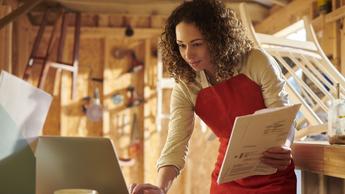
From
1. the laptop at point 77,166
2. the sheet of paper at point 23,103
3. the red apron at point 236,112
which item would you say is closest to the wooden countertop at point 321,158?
the red apron at point 236,112

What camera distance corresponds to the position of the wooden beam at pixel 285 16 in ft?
13.3

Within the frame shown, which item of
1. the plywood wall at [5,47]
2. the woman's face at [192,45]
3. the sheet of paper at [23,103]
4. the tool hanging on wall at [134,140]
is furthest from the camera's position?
the tool hanging on wall at [134,140]

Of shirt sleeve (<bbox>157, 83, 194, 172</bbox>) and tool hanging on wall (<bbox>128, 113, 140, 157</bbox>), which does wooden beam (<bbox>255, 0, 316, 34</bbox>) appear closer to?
tool hanging on wall (<bbox>128, 113, 140, 157</bbox>)

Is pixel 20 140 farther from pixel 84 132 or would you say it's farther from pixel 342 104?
pixel 84 132

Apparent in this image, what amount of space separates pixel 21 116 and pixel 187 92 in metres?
0.76

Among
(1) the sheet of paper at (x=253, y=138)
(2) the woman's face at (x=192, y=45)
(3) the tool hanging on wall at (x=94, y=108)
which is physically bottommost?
(3) the tool hanging on wall at (x=94, y=108)

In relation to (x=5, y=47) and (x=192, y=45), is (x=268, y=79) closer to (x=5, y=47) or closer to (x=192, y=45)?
(x=192, y=45)

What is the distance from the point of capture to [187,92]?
164 centimetres

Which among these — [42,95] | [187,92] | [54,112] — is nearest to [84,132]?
[54,112]

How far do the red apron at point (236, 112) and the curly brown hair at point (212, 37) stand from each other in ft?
0.17

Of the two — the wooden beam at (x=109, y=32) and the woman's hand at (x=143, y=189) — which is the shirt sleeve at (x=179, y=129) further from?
the wooden beam at (x=109, y=32)

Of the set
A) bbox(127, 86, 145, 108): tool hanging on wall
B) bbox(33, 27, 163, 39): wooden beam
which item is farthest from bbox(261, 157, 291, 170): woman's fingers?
bbox(33, 27, 163, 39): wooden beam

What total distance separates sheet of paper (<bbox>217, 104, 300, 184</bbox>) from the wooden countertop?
0.49 feet

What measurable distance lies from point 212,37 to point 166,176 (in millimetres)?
467
